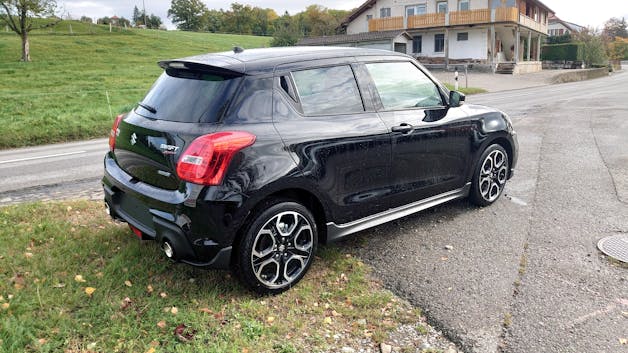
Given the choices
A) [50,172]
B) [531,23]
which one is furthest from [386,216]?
[531,23]

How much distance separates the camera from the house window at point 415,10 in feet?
149

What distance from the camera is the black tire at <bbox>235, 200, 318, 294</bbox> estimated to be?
3.36 m

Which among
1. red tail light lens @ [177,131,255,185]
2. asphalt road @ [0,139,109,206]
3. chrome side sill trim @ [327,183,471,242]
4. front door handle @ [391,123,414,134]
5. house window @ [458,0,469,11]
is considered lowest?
asphalt road @ [0,139,109,206]

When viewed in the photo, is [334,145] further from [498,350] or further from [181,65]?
[498,350]

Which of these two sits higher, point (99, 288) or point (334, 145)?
point (334, 145)

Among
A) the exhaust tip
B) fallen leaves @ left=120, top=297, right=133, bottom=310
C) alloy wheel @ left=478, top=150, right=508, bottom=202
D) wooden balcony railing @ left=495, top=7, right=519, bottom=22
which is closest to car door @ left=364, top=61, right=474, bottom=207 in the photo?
alloy wheel @ left=478, top=150, right=508, bottom=202

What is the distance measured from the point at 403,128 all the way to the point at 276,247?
5.15 ft

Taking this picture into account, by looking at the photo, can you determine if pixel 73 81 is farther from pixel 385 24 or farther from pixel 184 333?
pixel 385 24

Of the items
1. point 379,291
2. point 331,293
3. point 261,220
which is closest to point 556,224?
point 379,291

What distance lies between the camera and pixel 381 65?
14.4 feet

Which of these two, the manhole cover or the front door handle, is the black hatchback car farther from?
the manhole cover

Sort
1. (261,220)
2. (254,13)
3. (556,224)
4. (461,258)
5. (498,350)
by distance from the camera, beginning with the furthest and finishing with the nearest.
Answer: (254,13)
(556,224)
(461,258)
(261,220)
(498,350)

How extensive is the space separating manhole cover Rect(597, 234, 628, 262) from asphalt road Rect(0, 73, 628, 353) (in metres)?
0.08

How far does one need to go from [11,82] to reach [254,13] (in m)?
79.3
